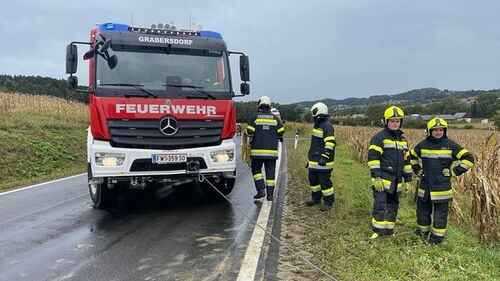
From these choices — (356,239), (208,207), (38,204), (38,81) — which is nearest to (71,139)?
(38,204)

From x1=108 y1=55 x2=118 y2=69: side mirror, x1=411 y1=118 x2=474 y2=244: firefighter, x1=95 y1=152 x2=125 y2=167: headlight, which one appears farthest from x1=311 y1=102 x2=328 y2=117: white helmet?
x1=108 y1=55 x2=118 y2=69: side mirror

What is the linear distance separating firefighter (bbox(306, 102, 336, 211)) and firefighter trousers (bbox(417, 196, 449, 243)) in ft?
6.36

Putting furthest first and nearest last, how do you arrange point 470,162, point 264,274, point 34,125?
point 34,125 < point 470,162 < point 264,274

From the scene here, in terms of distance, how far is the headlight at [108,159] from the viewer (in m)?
7.02

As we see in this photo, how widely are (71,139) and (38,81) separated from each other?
41232mm

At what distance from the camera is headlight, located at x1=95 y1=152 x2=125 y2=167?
7020 millimetres

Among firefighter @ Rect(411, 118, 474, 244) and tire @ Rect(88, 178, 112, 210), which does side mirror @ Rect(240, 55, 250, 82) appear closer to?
tire @ Rect(88, 178, 112, 210)

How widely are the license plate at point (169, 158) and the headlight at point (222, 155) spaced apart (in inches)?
18.9

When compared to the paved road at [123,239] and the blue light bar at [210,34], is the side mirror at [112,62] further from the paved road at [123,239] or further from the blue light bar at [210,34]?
the paved road at [123,239]

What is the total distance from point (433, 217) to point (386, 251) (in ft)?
3.09

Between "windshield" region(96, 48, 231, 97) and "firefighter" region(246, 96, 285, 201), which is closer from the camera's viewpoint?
"windshield" region(96, 48, 231, 97)

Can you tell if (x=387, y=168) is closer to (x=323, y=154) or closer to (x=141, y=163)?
(x=323, y=154)

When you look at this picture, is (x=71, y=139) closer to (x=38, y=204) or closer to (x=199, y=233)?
(x=38, y=204)

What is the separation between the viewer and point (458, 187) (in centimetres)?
880
